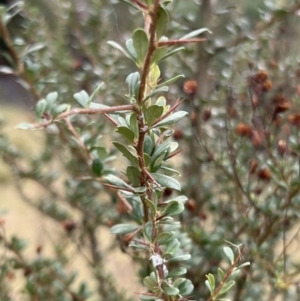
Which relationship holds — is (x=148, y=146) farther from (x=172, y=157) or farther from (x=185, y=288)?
(x=172, y=157)

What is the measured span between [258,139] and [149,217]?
27 centimetres

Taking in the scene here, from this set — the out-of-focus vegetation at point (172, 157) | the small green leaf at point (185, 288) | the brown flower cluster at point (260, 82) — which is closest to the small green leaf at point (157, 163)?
the out-of-focus vegetation at point (172, 157)

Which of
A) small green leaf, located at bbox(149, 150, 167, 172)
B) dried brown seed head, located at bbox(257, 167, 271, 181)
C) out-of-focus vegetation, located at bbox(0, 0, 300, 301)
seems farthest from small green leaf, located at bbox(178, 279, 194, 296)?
dried brown seed head, located at bbox(257, 167, 271, 181)

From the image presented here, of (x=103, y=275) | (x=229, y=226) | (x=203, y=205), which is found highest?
(x=229, y=226)

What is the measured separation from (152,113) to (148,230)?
94mm

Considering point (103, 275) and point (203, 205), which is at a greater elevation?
point (203, 205)

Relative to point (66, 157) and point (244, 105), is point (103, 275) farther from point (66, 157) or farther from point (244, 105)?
point (244, 105)

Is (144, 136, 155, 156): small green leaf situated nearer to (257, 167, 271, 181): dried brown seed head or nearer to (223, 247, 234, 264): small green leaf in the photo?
(223, 247, 234, 264): small green leaf

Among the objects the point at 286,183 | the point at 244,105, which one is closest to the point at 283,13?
the point at 244,105

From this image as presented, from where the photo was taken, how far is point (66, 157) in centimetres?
96

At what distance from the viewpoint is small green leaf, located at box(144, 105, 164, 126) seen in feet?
1.00

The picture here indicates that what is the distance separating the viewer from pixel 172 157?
2.05 feet

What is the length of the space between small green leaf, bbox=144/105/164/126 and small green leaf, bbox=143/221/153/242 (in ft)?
0.27

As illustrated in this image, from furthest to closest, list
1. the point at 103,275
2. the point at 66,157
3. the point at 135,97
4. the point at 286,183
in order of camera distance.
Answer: the point at 66,157, the point at 103,275, the point at 286,183, the point at 135,97
